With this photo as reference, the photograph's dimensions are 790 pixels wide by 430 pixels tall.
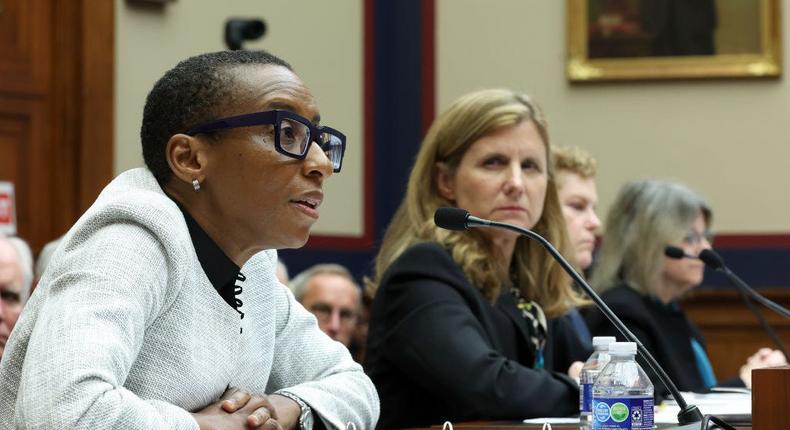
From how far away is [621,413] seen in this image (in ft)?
7.39

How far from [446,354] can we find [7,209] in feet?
9.86

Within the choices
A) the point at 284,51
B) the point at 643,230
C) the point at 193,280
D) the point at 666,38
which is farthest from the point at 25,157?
the point at 193,280

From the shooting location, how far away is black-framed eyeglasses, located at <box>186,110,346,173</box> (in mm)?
2305

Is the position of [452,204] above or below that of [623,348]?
above

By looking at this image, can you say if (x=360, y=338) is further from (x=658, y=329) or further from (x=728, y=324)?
(x=728, y=324)

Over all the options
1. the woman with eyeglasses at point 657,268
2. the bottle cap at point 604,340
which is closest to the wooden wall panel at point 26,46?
the woman with eyeglasses at point 657,268

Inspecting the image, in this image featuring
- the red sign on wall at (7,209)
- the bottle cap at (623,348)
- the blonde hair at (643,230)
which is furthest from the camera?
the red sign on wall at (7,209)

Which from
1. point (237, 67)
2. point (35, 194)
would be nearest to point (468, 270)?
point (237, 67)

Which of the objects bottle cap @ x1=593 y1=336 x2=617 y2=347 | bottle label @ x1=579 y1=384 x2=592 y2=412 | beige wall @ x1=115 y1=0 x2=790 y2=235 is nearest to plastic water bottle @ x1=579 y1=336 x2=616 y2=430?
bottle label @ x1=579 y1=384 x2=592 y2=412

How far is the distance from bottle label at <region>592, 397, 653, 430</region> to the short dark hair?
2.74 ft

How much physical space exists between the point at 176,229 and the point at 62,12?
406 cm

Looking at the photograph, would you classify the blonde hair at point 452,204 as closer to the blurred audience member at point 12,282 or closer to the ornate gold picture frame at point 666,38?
the blurred audience member at point 12,282

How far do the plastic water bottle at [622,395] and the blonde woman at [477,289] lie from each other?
0.68 meters

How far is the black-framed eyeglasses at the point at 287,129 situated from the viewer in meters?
2.30
